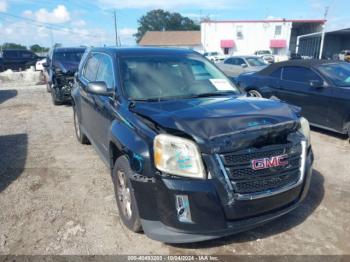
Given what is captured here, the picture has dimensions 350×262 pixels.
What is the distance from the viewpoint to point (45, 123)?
8.51m

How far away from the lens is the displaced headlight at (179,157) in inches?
107

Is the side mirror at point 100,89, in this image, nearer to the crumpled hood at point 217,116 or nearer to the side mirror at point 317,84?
the crumpled hood at point 217,116

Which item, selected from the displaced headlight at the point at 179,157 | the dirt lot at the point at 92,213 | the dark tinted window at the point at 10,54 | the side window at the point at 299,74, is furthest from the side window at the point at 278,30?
the displaced headlight at the point at 179,157

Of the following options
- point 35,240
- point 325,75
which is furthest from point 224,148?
point 325,75

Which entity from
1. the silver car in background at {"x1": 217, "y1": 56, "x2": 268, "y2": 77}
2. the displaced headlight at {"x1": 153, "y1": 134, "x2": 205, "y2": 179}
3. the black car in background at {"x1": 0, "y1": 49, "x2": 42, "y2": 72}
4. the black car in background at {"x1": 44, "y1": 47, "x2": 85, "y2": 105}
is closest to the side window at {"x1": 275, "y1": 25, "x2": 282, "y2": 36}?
the black car in background at {"x1": 0, "y1": 49, "x2": 42, "y2": 72}

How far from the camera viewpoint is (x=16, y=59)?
28.5m

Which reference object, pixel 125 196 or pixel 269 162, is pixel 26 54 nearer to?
pixel 125 196

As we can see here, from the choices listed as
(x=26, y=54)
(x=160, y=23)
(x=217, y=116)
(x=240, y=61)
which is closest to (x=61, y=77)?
(x=217, y=116)

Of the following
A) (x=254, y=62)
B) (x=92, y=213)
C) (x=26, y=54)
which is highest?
(x=254, y=62)

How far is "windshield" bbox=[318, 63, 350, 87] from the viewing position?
6.67m

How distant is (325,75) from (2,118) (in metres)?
8.44

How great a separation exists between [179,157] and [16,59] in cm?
2997

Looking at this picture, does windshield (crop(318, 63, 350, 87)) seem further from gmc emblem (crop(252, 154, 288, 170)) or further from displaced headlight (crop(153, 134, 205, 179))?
displaced headlight (crop(153, 134, 205, 179))

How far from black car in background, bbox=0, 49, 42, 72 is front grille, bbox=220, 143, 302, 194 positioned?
30.0 metres
